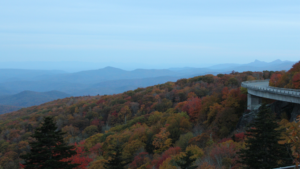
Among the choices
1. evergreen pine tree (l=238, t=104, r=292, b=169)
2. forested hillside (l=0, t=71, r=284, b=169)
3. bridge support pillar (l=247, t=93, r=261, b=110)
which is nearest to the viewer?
evergreen pine tree (l=238, t=104, r=292, b=169)

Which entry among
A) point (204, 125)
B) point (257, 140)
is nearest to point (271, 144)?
point (257, 140)

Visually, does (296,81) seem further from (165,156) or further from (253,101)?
(165,156)

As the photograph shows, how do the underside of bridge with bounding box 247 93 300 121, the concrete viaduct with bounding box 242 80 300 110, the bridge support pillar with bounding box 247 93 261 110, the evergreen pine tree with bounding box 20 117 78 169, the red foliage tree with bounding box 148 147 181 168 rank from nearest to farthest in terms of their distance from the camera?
1. the evergreen pine tree with bounding box 20 117 78 169
2. the concrete viaduct with bounding box 242 80 300 110
3. the red foliage tree with bounding box 148 147 181 168
4. the underside of bridge with bounding box 247 93 300 121
5. the bridge support pillar with bounding box 247 93 261 110

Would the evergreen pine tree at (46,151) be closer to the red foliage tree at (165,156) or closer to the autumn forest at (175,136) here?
the autumn forest at (175,136)

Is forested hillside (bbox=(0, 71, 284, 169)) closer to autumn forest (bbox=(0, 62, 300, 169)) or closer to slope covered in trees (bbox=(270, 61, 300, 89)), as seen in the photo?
autumn forest (bbox=(0, 62, 300, 169))

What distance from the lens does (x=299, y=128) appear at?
256 inches

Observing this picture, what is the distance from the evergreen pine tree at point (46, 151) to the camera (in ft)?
41.2

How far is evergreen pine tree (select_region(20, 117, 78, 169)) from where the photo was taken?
41.2ft

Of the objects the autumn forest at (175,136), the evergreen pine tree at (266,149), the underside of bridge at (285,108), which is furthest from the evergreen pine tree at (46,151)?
the underside of bridge at (285,108)

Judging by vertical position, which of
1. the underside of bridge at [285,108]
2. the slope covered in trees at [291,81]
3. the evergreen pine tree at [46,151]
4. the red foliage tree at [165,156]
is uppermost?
the slope covered in trees at [291,81]

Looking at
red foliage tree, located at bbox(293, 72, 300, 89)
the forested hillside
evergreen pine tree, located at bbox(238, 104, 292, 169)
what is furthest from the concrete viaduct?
evergreen pine tree, located at bbox(238, 104, 292, 169)

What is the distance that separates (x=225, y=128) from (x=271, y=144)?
19074 mm

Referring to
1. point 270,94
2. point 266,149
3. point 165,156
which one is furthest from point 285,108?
point 266,149

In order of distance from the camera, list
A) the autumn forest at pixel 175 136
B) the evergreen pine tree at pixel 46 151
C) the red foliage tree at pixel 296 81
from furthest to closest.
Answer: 1. the red foliage tree at pixel 296 81
2. the autumn forest at pixel 175 136
3. the evergreen pine tree at pixel 46 151
